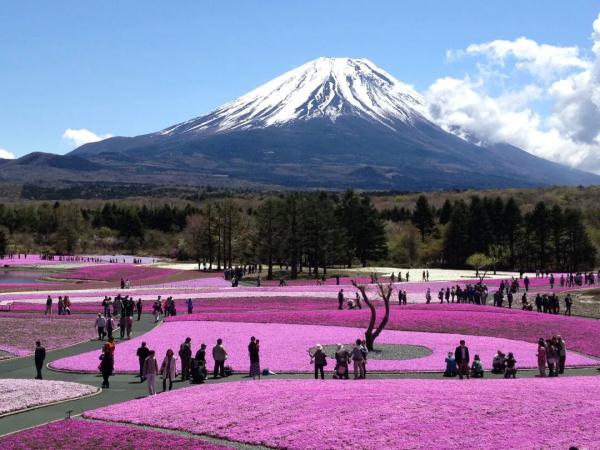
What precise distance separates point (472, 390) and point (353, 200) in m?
94.0

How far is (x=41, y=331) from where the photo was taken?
136 ft

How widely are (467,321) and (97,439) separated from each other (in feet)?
93.1

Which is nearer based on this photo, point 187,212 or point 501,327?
point 501,327

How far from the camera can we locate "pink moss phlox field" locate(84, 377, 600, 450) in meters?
17.8

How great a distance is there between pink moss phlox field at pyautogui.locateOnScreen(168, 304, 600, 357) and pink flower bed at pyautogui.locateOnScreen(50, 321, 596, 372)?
157 cm

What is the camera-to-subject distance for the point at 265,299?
190 ft

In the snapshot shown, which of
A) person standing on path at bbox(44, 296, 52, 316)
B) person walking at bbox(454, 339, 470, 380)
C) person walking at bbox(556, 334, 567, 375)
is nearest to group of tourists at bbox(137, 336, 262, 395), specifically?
person walking at bbox(454, 339, 470, 380)

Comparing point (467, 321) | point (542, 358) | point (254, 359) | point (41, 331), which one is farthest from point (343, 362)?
point (41, 331)

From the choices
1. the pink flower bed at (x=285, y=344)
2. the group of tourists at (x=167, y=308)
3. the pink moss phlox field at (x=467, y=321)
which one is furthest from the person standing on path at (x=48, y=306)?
the pink flower bed at (x=285, y=344)

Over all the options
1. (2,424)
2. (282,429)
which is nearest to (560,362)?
(282,429)

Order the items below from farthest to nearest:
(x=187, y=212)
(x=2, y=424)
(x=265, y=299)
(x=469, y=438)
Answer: (x=187, y=212), (x=265, y=299), (x=2, y=424), (x=469, y=438)

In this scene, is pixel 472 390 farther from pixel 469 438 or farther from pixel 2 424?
pixel 2 424

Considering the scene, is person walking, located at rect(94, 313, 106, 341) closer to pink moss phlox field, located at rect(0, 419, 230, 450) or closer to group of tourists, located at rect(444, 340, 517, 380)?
pink moss phlox field, located at rect(0, 419, 230, 450)

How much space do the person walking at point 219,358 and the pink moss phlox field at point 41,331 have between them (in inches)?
458
